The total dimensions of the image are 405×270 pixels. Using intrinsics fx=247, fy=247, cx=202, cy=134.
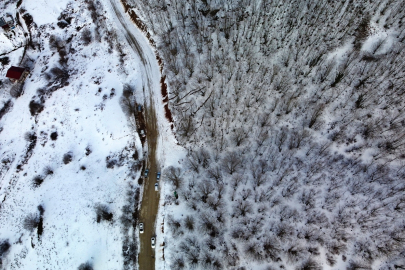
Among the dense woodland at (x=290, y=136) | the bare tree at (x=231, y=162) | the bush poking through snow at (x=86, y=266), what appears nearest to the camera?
the dense woodland at (x=290, y=136)

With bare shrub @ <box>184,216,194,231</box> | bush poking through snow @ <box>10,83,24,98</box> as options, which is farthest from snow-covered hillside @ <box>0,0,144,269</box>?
bare shrub @ <box>184,216,194,231</box>

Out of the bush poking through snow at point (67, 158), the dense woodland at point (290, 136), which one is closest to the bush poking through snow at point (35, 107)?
the bush poking through snow at point (67, 158)

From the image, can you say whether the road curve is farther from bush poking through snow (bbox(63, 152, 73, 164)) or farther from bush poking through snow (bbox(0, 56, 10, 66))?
bush poking through snow (bbox(0, 56, 10, 66))

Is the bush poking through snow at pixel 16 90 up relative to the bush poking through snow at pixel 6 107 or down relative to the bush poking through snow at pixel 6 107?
up

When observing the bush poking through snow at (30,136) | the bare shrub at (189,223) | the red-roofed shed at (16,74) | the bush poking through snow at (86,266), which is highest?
the red-roofed shed at (16,74)

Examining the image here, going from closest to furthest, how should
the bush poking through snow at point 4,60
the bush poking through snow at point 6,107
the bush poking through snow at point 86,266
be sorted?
the bush poking through snow at point 86,266, the bush poking through snow at point 6,107, the bush poking through snow at point 4,60

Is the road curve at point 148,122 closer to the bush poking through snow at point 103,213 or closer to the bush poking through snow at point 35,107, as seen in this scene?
the bush poking through snow at point 103,213

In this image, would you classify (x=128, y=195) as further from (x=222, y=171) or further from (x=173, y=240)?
(x=222, y=171)
